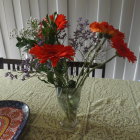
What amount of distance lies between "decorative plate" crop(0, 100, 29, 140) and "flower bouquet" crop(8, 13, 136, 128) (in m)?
0.21

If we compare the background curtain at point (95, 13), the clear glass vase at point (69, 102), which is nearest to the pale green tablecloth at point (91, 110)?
the clear glass vase at point (69, 102)

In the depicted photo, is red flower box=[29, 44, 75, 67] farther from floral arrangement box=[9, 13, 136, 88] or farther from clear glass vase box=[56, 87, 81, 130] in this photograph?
clear glass vase box=[56, 87, 81, 130]

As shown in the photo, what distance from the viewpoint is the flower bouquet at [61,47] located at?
Result: 447 millimetres

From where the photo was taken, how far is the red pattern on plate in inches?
26.0

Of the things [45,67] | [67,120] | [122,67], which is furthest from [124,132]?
[122,67]

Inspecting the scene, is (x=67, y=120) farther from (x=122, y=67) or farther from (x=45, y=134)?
(x=122, y=67)

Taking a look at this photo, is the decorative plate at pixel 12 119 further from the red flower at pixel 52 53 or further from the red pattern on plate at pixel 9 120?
the red flower at pixel 52 53

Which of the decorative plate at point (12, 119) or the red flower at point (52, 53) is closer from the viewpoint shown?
the red flower at point (52, 53)

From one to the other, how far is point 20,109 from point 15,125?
0.11 meters

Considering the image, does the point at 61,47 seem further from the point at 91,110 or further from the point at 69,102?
the point at 91,110

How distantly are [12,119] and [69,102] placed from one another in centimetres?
30

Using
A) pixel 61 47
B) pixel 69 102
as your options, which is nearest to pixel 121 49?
pixel 61 47

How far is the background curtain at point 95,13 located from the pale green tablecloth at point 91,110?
686mm

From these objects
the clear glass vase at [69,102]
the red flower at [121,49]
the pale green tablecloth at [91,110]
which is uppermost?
the red flower at [121,49]
